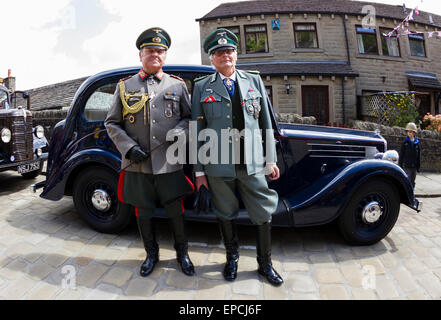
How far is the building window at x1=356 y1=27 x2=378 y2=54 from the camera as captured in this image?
13.8 meters

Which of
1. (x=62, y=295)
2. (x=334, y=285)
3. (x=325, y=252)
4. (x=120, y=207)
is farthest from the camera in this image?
(x=120, y=207)

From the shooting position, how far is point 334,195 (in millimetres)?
2793

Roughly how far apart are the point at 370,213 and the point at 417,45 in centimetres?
1686

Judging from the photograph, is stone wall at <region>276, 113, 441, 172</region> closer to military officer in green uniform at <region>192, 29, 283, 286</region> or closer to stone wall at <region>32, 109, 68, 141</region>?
military officer in green uniform at <region>192, 29, 283, 286</region>

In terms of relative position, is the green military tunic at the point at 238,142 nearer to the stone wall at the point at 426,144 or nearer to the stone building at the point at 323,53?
the stone wall at the point at 426,144

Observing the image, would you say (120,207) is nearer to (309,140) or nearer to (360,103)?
(309,140)

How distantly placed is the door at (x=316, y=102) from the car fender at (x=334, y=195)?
10.7 metres

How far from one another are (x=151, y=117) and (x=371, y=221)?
8.62 ft

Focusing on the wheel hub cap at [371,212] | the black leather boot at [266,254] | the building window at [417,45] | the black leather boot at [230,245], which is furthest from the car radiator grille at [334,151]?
the building window at [417,45]

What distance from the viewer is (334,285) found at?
2.36 metres

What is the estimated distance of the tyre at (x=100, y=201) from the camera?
3223 millimetres

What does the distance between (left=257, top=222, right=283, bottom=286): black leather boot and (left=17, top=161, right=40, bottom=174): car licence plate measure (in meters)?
5.09

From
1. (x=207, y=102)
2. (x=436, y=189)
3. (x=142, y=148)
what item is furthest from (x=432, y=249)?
(x=436, y=189)

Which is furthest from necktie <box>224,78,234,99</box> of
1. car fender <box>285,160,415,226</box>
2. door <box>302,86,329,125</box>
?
door <box>302,86,329,125</box>
